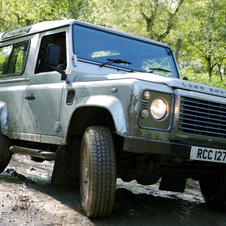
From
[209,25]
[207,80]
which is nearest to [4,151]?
[209,25]

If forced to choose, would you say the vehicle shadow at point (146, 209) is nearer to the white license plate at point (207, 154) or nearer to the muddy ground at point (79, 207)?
the muddy ground at point (79, 207)

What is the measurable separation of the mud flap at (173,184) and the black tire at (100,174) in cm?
107

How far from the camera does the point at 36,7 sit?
1819 cm

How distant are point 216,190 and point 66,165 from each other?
1990mm

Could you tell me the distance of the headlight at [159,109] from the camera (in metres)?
2.90

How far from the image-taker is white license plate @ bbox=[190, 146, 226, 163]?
294cm

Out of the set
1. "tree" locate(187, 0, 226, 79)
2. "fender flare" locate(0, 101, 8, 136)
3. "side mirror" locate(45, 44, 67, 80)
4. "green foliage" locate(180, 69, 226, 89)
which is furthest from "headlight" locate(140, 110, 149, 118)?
"tree" locate(187, 0, 226, 79)

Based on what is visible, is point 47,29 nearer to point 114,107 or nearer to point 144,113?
point 114,107

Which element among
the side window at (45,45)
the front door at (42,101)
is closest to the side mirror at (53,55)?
the front door at (42,101)

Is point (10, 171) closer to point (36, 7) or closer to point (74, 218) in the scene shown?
point (74, 218)

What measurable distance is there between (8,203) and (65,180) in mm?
663

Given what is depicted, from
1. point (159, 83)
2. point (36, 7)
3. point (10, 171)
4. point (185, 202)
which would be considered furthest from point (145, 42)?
point (36, 7)

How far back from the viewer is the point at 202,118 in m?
3.02

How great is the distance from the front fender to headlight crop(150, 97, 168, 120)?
30cm
